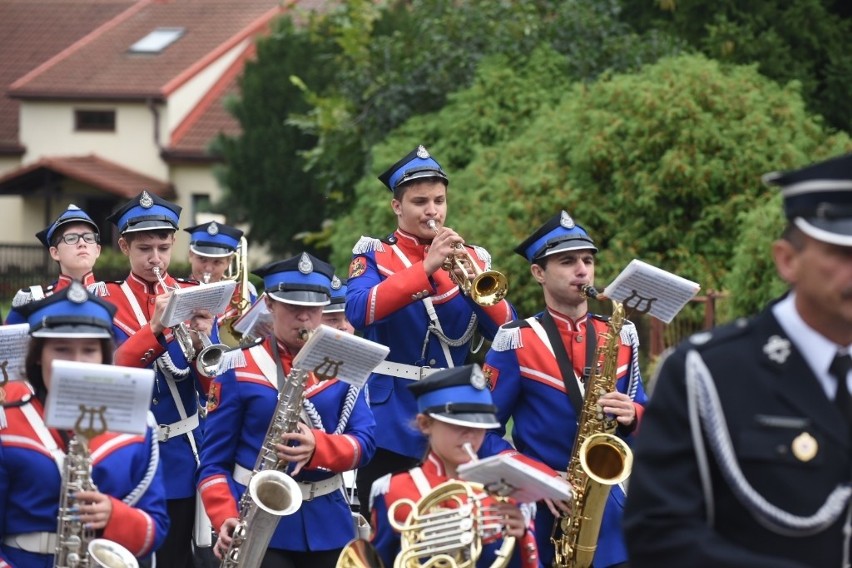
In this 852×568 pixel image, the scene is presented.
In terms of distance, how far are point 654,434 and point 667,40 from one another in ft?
63.9

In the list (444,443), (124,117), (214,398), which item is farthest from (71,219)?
(124,117)

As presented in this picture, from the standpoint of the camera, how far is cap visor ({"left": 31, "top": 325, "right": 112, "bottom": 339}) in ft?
18.3

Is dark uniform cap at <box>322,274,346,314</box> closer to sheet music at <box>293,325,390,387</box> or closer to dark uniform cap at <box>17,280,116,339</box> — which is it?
sheet music at <box>293,325,390,387</box>

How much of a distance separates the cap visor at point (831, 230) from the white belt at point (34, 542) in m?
2.88

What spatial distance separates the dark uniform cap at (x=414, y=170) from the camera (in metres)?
8.51

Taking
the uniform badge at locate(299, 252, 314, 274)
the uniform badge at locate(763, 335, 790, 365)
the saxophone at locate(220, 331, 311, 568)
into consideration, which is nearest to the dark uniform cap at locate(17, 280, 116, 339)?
the saxophone at locate(220, 331, 311, 568)

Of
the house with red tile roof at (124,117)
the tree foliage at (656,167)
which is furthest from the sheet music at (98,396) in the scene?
the house with red tile roof at (124,117)

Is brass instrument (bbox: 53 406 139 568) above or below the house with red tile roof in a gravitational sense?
above

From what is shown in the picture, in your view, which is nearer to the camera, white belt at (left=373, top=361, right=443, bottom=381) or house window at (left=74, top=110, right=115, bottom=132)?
white belt at (left=373, top=361, right=443, bottom=381)

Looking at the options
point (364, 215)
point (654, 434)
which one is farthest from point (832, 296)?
point (364, 215)

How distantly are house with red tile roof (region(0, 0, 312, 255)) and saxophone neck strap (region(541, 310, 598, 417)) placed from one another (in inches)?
1440

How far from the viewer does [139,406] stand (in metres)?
5.30

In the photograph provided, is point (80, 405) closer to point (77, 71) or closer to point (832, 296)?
point (832, 296)

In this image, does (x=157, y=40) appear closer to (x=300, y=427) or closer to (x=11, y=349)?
(x=300, y=427)
